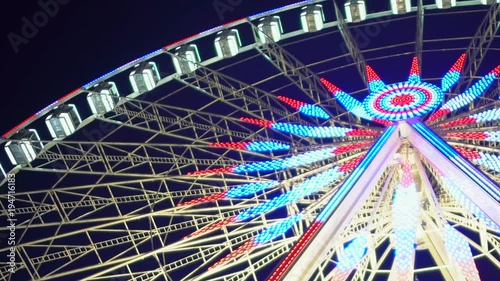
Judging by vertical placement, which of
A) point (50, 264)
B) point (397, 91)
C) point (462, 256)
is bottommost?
point (50, 264)

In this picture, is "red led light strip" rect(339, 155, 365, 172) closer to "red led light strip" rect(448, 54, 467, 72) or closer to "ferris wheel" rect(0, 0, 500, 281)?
"ferris wheel" rect(0, 0, 500, 281)

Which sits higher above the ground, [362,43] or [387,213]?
[362,43]

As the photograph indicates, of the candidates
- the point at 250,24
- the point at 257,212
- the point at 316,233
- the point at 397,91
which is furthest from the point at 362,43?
the point at 316,233

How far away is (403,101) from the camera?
19625mm

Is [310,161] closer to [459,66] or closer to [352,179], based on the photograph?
[352,179]

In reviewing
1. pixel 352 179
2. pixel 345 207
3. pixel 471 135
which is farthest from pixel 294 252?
pixel 471 135

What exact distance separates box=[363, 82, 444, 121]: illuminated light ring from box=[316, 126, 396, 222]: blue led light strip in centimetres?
90

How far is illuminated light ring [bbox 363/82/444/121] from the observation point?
757 inches

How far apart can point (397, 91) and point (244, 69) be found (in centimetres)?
1495

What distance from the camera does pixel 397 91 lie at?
2009cm

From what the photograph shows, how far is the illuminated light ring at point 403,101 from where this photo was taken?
63.1 ft

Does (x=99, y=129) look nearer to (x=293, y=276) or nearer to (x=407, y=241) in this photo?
(x=407, y=241)

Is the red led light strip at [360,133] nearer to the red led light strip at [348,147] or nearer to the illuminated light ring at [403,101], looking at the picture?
the red led light strip at [348,147]

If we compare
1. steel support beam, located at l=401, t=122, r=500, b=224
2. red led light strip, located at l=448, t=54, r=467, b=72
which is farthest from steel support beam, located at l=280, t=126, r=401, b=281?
red led light strip, located at l=448, t=54, r=467, b=72
